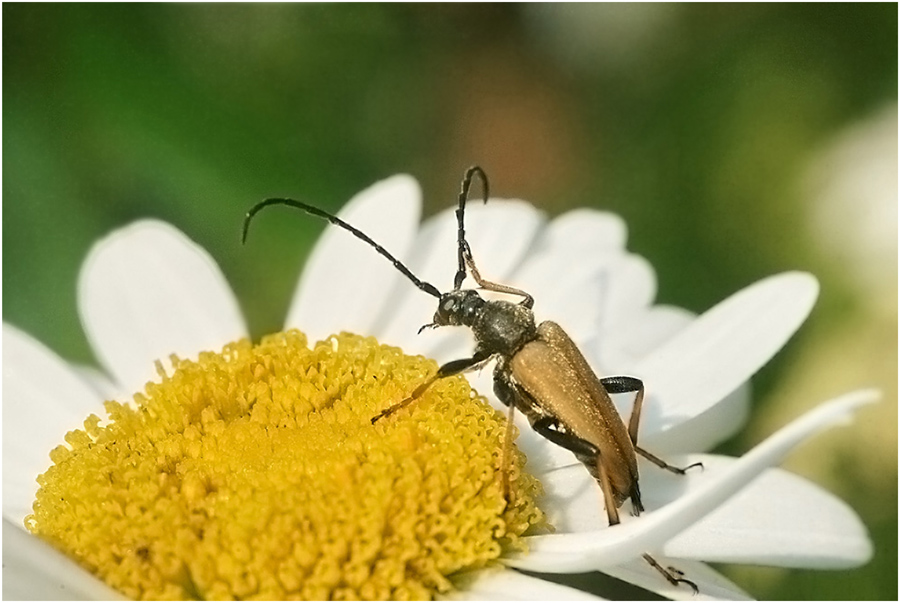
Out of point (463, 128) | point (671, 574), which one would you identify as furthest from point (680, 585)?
point (463, 128)

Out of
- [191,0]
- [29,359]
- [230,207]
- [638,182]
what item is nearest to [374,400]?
[29,359]

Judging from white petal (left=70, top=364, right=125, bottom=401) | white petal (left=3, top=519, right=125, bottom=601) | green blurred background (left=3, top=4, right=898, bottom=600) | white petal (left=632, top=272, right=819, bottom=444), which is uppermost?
green blurred background (left=3, top=4, right=898, bottom=600)

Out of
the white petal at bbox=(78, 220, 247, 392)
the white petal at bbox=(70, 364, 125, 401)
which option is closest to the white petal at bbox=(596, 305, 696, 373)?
the white petal at bbox=(78, 220, 247, 392)

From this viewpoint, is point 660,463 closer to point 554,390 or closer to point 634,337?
point 554,390

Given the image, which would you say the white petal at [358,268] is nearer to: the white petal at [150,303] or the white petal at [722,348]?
the white petal at [150,303]

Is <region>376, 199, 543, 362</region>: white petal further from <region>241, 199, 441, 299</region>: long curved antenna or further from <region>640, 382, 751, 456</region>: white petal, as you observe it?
<region>640, 382, 751, 456</region>: white petal

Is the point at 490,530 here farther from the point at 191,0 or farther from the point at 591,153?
the point at 191,0
